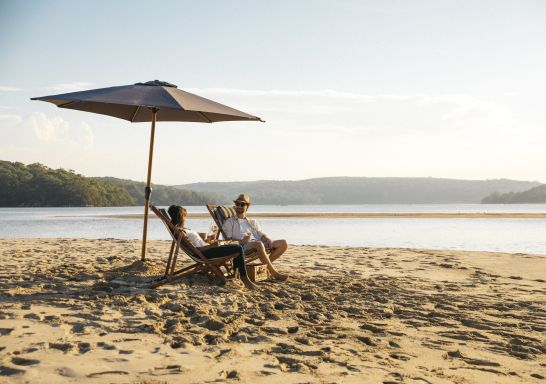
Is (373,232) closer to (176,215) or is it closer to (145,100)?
(176,215)

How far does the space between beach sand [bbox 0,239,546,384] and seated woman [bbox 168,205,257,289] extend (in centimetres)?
22

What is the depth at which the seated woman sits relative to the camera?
5941mm

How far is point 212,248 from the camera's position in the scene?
5945 millimetres

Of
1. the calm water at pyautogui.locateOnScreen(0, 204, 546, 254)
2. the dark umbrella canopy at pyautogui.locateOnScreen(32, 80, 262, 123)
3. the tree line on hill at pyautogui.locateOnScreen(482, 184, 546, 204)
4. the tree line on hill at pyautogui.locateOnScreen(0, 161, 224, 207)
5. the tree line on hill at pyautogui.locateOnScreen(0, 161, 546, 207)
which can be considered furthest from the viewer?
the tree line on hill at pyautogui.locateOnScreen(482, 184, 546, 204)

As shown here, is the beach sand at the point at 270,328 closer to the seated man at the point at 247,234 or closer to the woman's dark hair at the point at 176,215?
the seated man at the point at 247,234

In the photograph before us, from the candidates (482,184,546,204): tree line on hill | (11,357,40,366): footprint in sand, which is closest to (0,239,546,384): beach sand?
(11,357,40,366): footprint in sand

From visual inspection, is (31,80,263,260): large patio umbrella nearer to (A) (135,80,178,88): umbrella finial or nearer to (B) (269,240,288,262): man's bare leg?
(A) (135,80,178,88): umbrella finial

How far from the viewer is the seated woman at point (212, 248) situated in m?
5.94

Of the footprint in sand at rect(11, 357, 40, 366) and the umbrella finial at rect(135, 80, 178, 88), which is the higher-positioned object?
the umbrella finial at rect(135, 80, 178, 88)

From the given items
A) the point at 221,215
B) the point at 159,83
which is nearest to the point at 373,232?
the point at 221,215

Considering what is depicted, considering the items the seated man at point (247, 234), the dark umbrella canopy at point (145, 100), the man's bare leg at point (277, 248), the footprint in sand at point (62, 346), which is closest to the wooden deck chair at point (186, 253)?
the seated man at point (247, 234)

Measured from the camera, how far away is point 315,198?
5143 inches

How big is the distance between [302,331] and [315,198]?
127m

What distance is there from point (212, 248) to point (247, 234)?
74 centimetres
